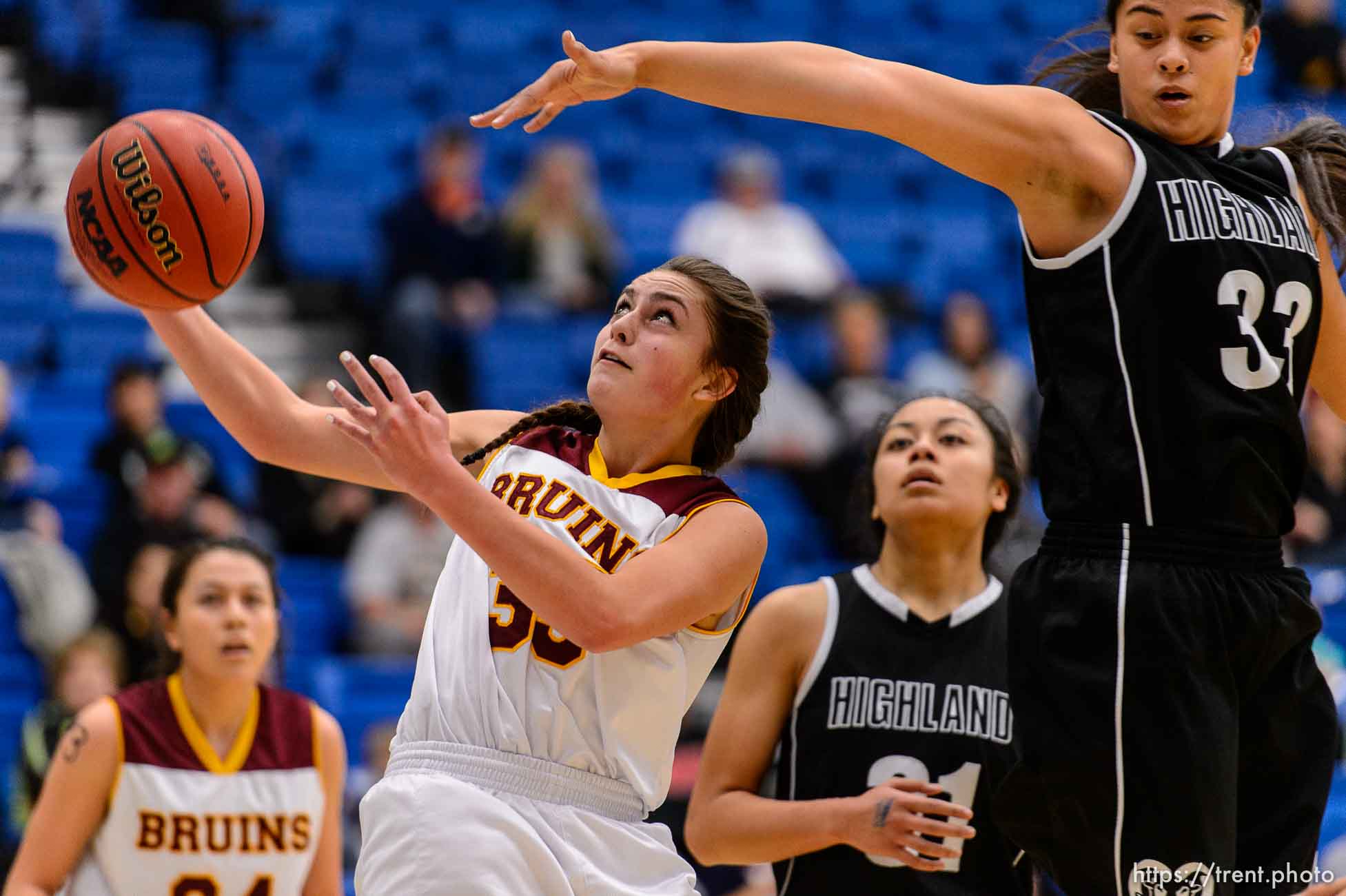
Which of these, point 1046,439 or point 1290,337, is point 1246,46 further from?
point 1046,439

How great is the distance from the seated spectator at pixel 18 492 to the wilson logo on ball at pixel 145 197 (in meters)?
4.03

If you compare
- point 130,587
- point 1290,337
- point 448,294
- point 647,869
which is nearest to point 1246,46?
point 1290,337

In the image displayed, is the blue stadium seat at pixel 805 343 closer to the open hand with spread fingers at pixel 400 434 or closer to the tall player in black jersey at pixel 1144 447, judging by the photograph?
the tall player in black jersey at pixel 1144 447

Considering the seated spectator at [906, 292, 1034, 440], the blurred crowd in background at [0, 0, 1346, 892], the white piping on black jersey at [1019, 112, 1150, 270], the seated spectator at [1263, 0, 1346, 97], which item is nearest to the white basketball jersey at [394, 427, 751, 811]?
the white piping on black jersey at [1019, 112, 1150, 270]

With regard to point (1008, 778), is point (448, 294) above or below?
above

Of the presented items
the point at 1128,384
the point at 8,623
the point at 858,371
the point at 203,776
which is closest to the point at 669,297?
the point at 1128,384

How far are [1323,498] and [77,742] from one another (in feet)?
20.5

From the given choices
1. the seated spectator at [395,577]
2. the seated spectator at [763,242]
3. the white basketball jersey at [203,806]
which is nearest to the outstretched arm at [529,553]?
the white basketball jersey at [203,806]

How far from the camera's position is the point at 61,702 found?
6.02 meters

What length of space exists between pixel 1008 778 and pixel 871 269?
8405 millimetres

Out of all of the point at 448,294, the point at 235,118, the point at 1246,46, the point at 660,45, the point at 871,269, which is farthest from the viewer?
the point at 871,269

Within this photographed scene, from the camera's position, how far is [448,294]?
30.2 ft

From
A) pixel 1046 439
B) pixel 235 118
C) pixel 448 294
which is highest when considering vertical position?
pixel 235 118

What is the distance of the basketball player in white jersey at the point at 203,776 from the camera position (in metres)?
4.23
